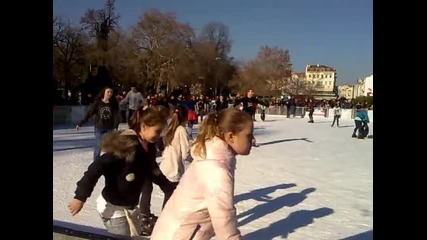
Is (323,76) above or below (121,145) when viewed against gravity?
above

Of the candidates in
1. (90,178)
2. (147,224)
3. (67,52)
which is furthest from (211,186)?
(67,52)

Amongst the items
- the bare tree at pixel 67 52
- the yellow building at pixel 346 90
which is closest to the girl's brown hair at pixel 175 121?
the bare tree at pixel 67 52

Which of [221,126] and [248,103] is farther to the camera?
[248,103]

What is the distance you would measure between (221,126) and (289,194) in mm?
3732

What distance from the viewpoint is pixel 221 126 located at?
1.59m

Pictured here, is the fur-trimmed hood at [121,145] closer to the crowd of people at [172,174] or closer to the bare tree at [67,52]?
the crowd of people at [172,174]

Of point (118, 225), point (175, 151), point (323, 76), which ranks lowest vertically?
point (118, 225)

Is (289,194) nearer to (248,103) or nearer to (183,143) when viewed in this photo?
(183,143)

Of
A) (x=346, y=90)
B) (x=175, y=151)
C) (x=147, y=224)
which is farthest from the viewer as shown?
(x=346, y=90)

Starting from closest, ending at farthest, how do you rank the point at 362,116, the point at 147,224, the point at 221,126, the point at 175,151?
1. the point at 221,126
2. the point at 147,224
3. the point at 175,151
4. the point at 362,116

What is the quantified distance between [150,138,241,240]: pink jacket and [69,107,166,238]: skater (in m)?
0.59

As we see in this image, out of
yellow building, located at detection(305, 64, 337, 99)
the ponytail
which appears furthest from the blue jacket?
yellow building, located at detection(305, 64, 337, 99)
